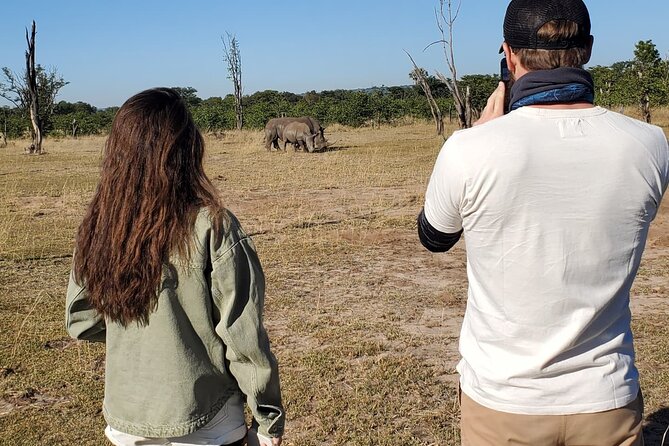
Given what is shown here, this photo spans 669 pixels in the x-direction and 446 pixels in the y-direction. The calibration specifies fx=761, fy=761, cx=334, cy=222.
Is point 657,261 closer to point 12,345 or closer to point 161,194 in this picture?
point 12,345

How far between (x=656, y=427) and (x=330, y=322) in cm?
258

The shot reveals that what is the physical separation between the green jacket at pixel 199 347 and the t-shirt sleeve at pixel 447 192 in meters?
0.48

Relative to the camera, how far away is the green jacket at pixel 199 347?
1.92m

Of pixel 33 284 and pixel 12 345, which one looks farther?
pixel 33 284

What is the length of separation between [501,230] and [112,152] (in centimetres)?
101

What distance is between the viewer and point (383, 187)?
13.8 metres

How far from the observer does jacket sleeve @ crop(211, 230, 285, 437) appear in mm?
1907

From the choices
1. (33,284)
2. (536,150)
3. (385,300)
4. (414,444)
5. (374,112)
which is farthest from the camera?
(374,112)

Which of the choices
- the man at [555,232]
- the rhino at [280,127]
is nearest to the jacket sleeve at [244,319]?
the man at [555,232]

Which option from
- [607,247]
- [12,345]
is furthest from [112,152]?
[12,345]

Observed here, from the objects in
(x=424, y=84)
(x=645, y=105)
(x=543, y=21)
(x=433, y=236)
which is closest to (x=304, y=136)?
(x=424, y=84)

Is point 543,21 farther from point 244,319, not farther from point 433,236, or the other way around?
point 244,319

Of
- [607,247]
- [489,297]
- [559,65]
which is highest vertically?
[559,65]

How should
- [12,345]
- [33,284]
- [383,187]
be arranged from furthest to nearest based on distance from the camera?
[383,187], [33,284], [12,345]
